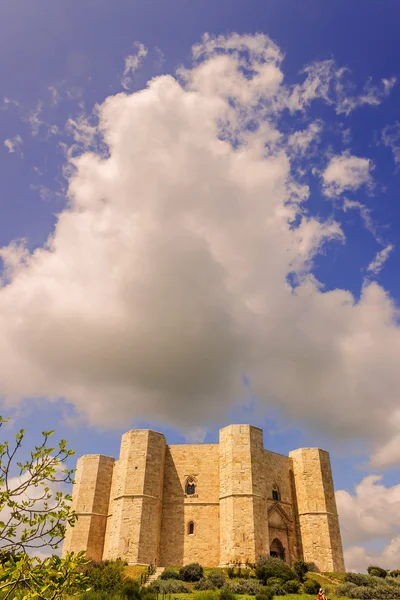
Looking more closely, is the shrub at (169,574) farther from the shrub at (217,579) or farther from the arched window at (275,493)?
the arched window at (275,493)

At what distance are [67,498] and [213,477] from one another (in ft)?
90.3

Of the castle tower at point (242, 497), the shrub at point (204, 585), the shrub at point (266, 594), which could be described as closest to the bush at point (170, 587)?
the shrub at point (204, 585)

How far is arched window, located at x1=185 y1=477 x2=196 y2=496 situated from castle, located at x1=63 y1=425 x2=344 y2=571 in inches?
2.6

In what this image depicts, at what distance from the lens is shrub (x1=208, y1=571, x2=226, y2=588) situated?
23.2 metres

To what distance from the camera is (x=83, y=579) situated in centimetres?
520

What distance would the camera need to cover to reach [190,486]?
31359 mm

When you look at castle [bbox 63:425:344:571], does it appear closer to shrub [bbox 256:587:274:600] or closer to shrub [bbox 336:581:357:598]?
shrub [bbox 336:581:357:598]

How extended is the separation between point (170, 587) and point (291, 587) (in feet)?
21.2

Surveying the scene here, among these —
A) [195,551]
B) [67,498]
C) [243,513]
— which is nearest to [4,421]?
[67,498]

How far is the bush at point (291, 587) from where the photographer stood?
22.9 metres

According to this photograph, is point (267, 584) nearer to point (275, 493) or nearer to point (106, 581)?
point (275, 493)

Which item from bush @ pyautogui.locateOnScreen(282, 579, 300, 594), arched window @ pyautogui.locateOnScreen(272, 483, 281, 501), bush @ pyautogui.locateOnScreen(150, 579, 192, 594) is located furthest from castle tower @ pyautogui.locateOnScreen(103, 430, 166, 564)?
bush @ pyautogui.locateOnScreen(282, 579, 300, 594)

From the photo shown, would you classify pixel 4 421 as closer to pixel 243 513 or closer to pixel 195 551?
pixel 243 513

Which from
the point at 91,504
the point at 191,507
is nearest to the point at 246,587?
the point at 191,507
